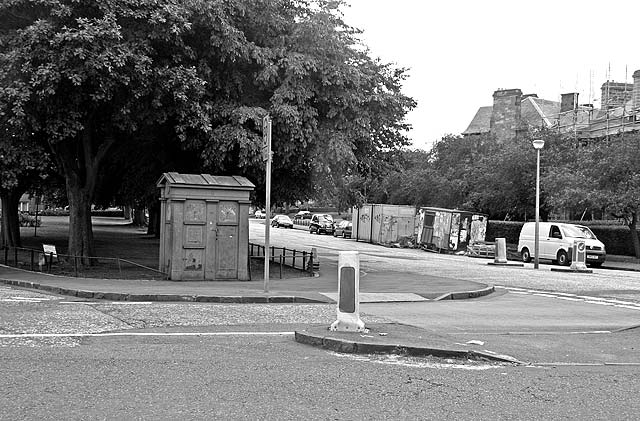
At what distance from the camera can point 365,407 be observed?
6.32m

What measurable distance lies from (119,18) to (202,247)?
6.14m

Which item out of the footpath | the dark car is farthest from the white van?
the dark car

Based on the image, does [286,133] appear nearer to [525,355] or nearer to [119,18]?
[119,18]

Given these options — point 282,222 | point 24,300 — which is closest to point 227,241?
point 24,300

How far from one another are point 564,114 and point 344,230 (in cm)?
2341

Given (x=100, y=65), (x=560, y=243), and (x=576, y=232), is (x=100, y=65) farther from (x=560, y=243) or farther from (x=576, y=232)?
(x=576, y=232)

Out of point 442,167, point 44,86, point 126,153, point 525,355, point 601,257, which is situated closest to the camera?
point 525,355

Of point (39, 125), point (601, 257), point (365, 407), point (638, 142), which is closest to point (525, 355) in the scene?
point (365, 407)

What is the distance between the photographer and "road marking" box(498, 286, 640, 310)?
1649 centimetres

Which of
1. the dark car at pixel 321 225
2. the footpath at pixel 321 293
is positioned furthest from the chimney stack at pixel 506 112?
the footpath at pixel 321 293

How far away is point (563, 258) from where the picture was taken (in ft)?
114

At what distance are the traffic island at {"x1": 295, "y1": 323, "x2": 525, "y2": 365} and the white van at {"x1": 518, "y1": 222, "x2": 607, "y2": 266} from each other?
26183 millimetres

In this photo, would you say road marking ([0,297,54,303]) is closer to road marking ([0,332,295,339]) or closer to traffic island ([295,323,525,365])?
road marking ([0,332,295,339])

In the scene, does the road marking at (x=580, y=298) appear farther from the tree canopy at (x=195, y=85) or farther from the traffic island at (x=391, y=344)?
the traffic island at (x=391, y=344)
